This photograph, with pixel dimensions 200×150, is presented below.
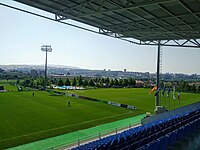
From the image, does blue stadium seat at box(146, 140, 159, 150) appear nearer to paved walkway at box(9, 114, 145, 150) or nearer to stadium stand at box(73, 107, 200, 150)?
stadium stand at box(73, 107, 200, 150)

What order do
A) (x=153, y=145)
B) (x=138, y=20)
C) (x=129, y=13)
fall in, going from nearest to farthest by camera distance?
1. (x=153, y=145)
2. (x=129, y=13)
3. (x=138, y=20)

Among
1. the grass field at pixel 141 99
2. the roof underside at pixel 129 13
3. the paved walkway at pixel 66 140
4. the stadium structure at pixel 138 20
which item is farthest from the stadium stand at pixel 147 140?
the grass field at pixel 141 99

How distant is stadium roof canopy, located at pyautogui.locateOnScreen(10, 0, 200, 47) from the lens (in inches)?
351

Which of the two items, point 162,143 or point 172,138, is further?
point 172,138

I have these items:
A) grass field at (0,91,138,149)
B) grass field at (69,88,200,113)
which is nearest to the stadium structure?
grass field at (0,91,138,149)

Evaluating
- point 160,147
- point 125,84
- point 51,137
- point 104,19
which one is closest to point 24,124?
point 51,137

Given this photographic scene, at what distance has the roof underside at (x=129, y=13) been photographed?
8895 mm

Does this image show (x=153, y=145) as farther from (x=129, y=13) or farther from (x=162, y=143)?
(x=129, y=13)

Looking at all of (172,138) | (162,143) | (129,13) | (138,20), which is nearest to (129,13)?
(129,13)

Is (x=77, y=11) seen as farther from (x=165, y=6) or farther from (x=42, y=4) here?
(x=165, y=6)

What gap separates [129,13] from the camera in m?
10.7

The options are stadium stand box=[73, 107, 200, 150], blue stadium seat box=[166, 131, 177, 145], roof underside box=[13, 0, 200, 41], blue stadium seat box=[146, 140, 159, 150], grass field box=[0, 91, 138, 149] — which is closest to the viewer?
blue stadium seat box=[146, 140, 159, 150]

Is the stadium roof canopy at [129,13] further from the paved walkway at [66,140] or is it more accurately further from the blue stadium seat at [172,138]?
the paved walkway at [66,140]

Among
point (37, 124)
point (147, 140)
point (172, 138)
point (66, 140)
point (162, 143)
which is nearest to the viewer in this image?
point (162, 143)
